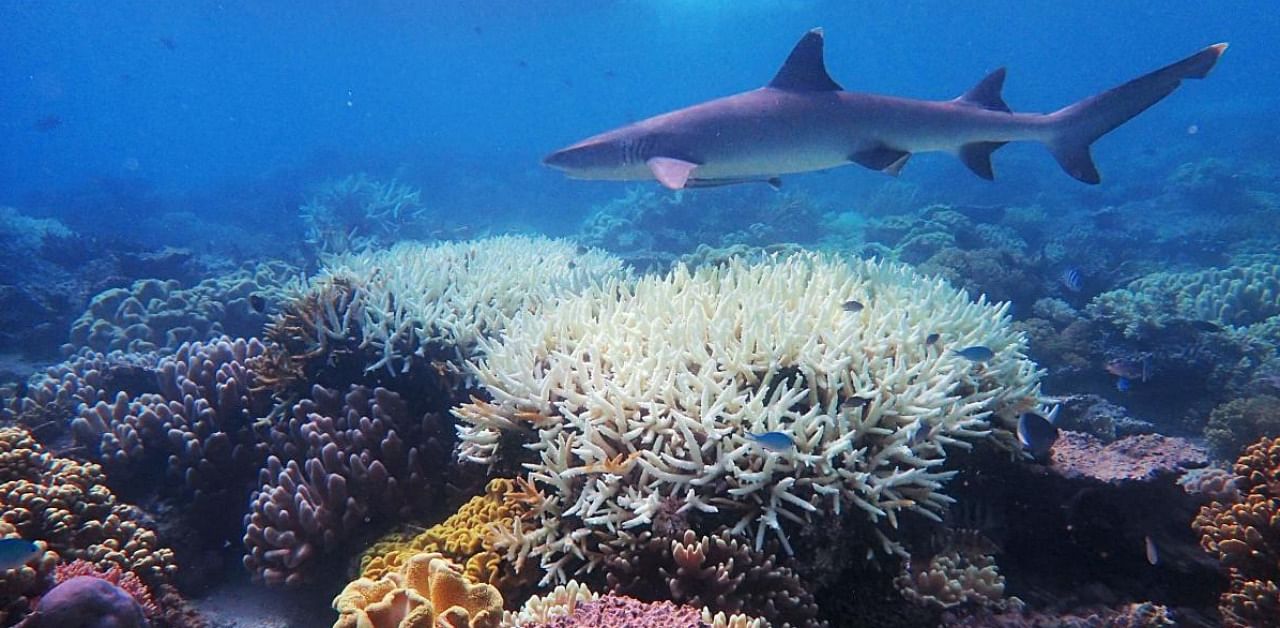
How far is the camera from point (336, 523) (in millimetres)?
4406

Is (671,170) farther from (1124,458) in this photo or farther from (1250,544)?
(1250,544)

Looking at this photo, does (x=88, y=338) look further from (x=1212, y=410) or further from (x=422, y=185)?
(x=422, y=185)

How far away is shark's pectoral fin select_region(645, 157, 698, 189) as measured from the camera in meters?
4.95

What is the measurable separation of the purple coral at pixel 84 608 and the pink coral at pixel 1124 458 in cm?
557

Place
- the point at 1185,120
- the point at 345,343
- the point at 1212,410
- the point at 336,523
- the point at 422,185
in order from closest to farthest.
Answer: the point at 336,523 < the point at 345,343 < the point at 1212,410 < the point at 422,185 < the point at 1185,120

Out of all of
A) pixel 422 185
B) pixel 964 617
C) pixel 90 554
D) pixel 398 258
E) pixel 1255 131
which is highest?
pixel 1255 131

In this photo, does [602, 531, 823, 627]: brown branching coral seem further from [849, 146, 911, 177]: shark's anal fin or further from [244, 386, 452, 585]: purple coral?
[849, 146, 911, 177]: shark's anal fin

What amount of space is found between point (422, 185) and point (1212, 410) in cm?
3242

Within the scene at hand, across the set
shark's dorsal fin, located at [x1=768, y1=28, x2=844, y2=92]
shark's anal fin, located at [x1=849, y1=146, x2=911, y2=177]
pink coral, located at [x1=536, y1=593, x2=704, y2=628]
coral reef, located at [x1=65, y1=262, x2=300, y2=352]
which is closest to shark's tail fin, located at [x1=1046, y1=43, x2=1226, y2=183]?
shark's anal fin, located at [x1=849, y1=146, x2=911, y2=177]

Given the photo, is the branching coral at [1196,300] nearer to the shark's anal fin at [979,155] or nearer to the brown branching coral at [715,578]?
the shark's anal fin at [979,155]

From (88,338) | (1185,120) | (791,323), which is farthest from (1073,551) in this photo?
(1185,120)

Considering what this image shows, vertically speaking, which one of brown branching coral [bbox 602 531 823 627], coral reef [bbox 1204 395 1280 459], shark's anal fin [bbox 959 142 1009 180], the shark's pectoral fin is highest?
shark's anal fin [bbox 959 142 1009 180]

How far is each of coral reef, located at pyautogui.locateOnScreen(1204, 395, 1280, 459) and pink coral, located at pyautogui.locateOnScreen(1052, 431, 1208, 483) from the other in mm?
3121

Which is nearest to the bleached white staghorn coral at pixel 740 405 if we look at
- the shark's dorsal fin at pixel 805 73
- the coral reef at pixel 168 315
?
the shark's dorsal fin at pixel 805 73
